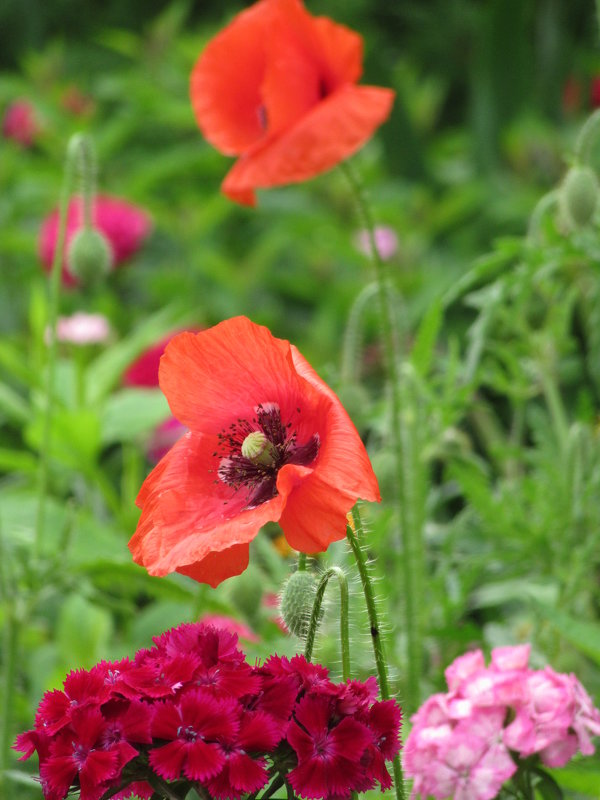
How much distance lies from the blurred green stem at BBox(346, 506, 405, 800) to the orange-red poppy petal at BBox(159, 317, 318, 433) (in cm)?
10

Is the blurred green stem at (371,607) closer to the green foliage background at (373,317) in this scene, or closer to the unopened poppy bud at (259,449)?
the unopened poppy bud at (259,449)

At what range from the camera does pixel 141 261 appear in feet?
10.7

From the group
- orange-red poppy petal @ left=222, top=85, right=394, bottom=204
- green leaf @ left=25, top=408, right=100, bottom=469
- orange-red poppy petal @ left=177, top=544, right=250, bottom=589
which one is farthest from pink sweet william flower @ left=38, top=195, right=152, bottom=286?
orange-red poppy petal @ left=177, top=544, right=250, bottom=589

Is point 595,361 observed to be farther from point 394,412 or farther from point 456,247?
point 456,247

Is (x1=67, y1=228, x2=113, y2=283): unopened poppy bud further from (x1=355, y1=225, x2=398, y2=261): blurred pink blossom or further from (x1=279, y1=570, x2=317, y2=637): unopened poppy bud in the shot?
(x1=355, y1=225, x2=398, y2=261): blurred pink blossom

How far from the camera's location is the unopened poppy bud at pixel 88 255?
1.54 meters

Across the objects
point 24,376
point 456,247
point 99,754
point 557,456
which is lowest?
point 456,247

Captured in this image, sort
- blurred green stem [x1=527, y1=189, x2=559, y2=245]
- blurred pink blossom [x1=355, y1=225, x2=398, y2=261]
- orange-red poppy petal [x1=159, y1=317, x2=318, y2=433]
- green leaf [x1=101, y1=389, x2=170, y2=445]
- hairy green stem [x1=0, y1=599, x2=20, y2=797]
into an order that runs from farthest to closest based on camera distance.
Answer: blurred pink blossom [x1=355, y1=225, x2=398, y2=261]
green leaf [x1=101, y1=389, x2=170, y2=445]
blurred green stem [x1=527, y1=189, x2=559, y2=245]
hairy green stem [x1=0, y1=599, x2=20, y2=797]
orange-red poppy petal [x1=159, y1=317, x2=318, y2=433]

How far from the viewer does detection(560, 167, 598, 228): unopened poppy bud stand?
132cm

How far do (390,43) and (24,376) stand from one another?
2912mm

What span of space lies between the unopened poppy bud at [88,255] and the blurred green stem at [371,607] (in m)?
0.79

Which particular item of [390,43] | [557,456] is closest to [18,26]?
[390,43]

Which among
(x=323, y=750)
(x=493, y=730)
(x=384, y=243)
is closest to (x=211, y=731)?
(x=323, y=750)

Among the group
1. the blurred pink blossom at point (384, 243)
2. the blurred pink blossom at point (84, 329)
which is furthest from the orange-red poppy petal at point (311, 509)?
the blurred pink blossom at point (384, 243)
